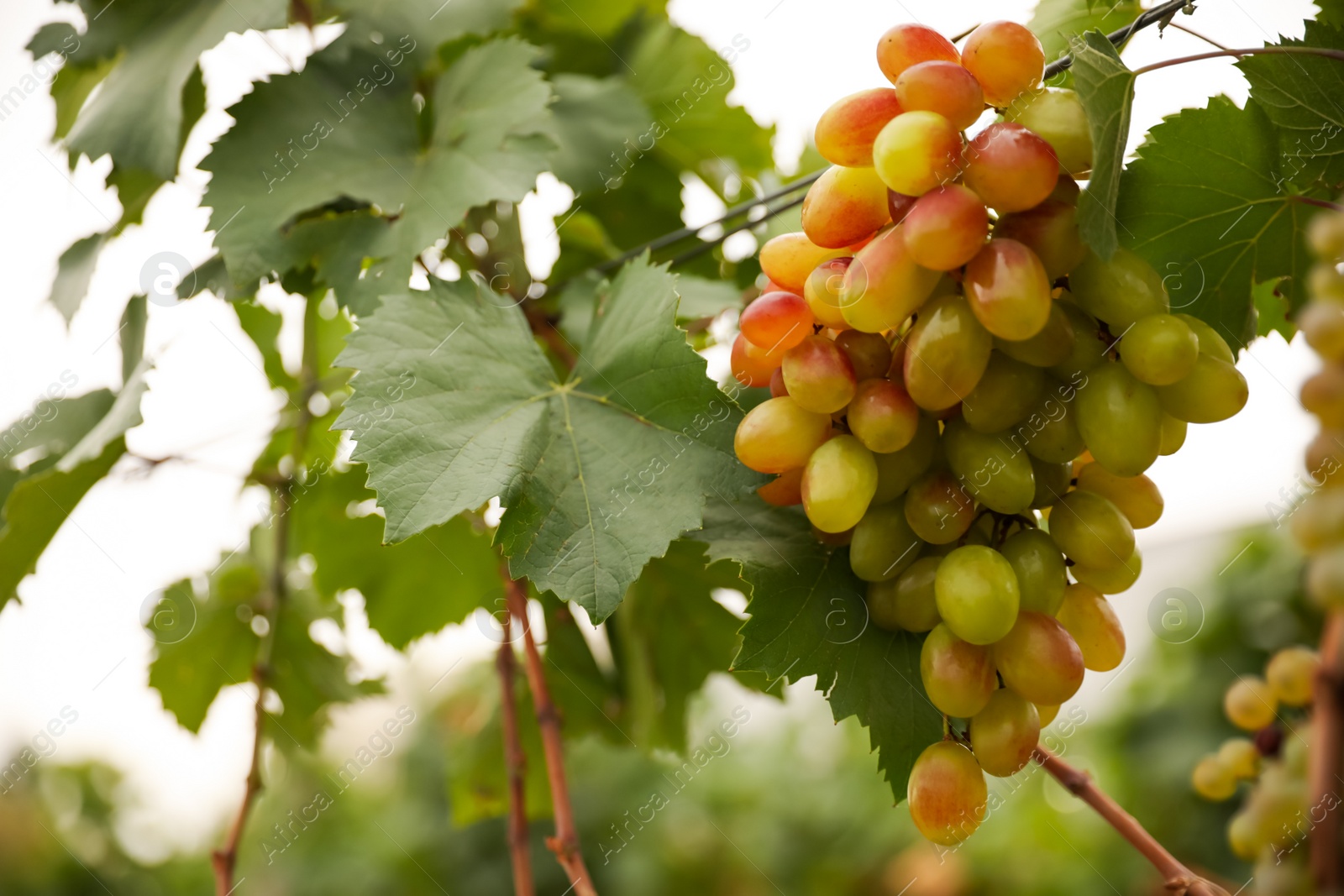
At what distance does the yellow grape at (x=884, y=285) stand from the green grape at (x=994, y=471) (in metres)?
0.06

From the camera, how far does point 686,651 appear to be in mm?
633

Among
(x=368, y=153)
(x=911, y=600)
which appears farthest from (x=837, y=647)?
(x=368, y=153)

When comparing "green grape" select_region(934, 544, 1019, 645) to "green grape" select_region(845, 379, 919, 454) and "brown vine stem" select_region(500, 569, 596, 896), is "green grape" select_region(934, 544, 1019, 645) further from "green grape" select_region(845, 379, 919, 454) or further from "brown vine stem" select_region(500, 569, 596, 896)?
"brown vine stem" select_region(500, 569, 596, 896)

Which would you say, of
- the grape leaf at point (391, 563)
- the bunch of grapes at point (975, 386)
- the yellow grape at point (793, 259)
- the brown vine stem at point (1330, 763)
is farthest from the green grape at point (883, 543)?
the grape leaf at point (391, 563)

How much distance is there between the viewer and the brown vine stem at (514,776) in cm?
48

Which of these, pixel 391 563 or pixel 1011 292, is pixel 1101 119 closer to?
pixel 1011 292

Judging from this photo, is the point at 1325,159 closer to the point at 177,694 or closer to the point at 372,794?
the point at 177,694

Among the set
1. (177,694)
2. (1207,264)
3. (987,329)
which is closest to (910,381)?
(987,329)

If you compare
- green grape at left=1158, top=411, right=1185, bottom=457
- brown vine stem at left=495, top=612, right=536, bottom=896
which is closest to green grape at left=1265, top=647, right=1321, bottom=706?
green grape at left=1158, top=411, right=1185, bottom=457

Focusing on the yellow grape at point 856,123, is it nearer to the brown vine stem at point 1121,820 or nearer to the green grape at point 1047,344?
the green grape at point 1047,344

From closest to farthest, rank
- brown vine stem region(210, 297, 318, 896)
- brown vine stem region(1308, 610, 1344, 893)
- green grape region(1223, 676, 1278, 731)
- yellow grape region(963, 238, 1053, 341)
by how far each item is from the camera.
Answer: brown vine stem region(1308, 610, 1344, 893) < yellow grape region(963, 238, 1053, 341) < green grape region(1223, 676, 1278, 731) < brown vine stem region(210, 297, 318, 896)

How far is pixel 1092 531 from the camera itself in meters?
0.37

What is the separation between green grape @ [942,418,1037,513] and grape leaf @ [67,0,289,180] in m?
0.42

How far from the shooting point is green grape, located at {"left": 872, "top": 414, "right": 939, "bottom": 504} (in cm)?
37
